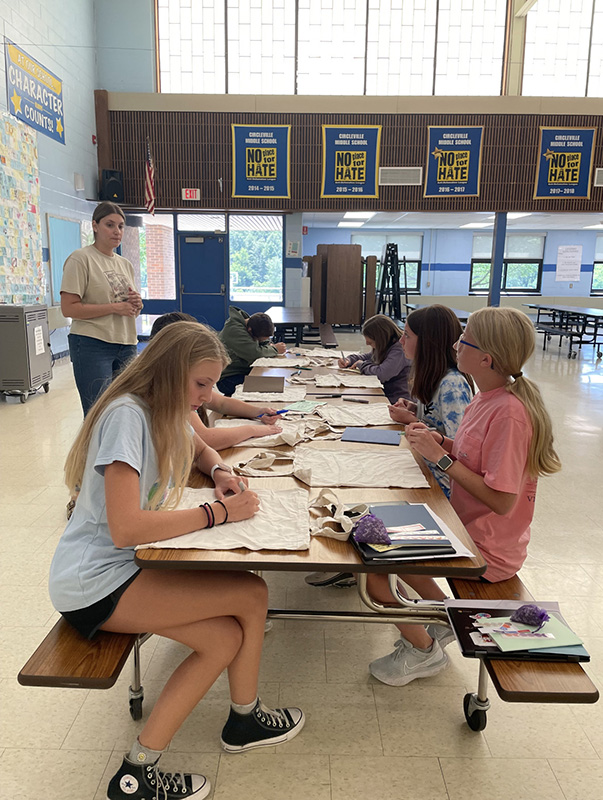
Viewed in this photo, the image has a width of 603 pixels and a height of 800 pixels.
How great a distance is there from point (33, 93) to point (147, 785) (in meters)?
7.73

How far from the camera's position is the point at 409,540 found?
139 cm

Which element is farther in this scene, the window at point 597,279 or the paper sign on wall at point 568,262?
the window at point 597,279

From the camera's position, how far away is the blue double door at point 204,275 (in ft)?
35.7

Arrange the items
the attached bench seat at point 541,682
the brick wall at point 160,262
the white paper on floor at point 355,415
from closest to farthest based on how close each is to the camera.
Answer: the attached bench seat at point 541,682, the white paper on floor at point 355,415, the brick wall at point 160,262

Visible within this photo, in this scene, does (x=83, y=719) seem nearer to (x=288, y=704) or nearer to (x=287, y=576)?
(x=288, y=704)

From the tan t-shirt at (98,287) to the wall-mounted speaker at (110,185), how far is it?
698 centimetres

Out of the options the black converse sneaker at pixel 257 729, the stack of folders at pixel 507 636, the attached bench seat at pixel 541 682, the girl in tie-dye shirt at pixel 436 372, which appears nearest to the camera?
the attached bench seat at pixel 541 682

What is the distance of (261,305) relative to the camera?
11281mm

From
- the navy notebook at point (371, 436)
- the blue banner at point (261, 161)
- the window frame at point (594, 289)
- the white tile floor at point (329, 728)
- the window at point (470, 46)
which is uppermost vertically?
the window at point (470, 46)

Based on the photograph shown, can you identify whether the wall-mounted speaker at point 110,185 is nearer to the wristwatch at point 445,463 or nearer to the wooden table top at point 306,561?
the wristwatch at point 445,463

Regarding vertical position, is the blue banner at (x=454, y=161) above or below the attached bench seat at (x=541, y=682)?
above

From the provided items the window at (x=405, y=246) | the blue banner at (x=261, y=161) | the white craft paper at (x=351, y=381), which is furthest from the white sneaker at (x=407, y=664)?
the window at (x=405, y=246)

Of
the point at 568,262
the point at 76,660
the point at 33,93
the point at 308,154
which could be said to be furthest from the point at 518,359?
the point at 568,262

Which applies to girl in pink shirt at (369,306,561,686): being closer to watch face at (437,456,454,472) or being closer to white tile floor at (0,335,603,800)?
watch face at (437,456,454,472)
